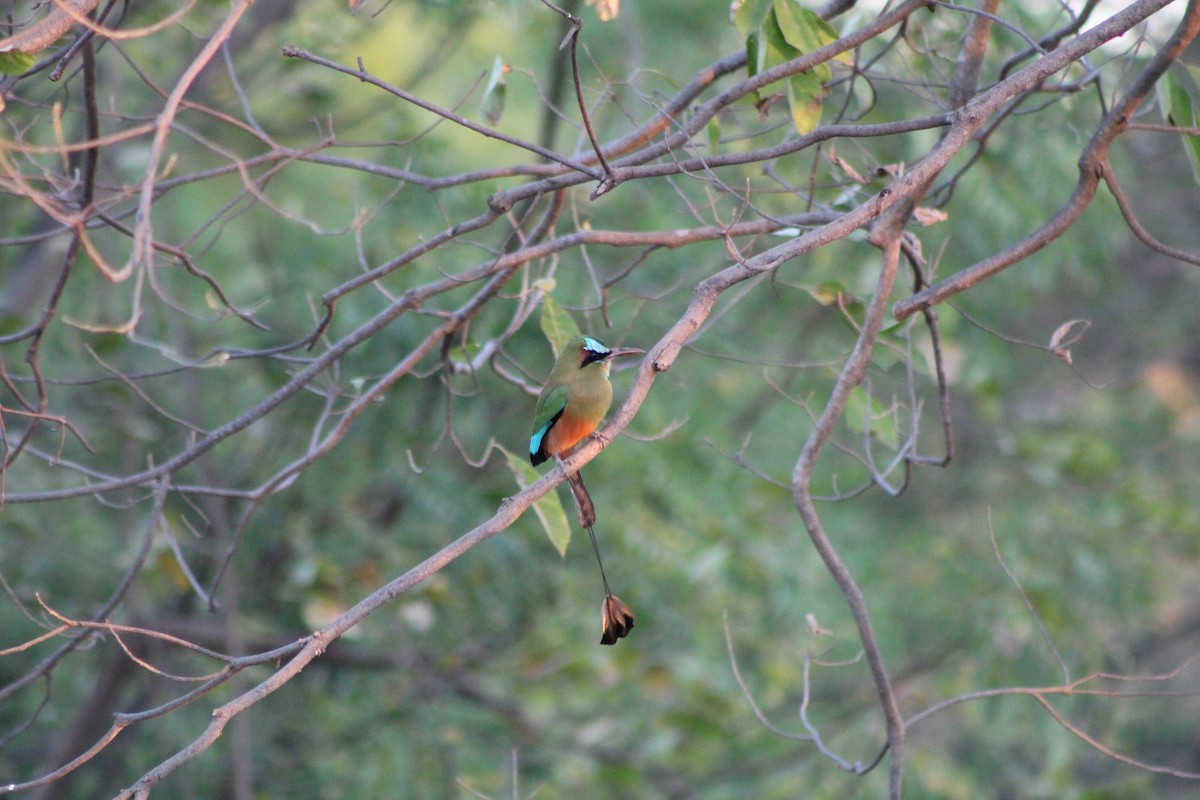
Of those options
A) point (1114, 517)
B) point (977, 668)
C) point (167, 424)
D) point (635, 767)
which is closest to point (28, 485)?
point (167, 424)

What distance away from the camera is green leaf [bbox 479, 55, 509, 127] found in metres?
3.16

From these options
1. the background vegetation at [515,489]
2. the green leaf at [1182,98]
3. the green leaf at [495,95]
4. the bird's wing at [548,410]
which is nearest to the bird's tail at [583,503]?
the bird's wing at [548,410]

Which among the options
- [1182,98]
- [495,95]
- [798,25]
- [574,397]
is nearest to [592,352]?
[574,397]

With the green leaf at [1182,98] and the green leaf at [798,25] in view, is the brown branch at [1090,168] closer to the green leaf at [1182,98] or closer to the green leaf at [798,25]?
the green leaf at [1182,98]

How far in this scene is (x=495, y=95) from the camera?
3213 mm

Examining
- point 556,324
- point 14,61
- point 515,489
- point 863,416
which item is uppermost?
point 14,61

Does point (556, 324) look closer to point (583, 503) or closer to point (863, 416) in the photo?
point (583, 503)

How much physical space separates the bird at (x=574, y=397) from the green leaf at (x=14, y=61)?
67.9 inches

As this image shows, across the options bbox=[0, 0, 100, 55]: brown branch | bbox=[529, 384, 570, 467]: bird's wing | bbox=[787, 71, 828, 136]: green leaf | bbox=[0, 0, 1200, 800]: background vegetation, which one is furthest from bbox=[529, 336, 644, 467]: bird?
bbox=[0, 0, 100, 55]: brown branch

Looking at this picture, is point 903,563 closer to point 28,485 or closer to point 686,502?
point 686,502

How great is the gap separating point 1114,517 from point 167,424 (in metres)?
5.13

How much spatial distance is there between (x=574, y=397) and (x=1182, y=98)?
1.92 meters

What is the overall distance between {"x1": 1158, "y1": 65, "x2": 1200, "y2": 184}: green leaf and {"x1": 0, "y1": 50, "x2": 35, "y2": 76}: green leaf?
2.61m

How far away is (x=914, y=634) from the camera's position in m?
7.91
